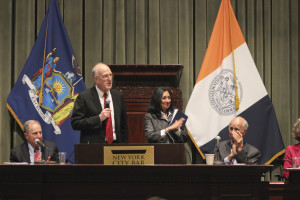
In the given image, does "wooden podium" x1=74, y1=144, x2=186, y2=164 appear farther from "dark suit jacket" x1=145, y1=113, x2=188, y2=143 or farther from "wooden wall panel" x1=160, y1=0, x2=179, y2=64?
"wooden wall panel" x1=160, y1=0, x2=179, y2=64

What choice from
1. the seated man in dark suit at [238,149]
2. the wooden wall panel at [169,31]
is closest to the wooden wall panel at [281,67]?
the wooden wall panel at [169,31]

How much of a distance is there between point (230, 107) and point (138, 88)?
→ 122 cm

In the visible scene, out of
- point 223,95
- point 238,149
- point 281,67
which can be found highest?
point 281,67

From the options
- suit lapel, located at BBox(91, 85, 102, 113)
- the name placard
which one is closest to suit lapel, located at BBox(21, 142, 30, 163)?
suit lapel, located at BBox(91, 85, 102, 113)

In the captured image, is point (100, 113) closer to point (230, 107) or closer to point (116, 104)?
point (116, 104)

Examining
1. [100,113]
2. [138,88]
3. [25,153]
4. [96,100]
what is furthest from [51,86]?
[100,113]

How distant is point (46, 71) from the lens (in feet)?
18.7

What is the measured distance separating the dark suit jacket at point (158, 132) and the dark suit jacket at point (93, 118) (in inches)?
9.1

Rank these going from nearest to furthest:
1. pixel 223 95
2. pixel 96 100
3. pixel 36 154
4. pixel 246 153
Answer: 1. pixel 96 100
2. pixel 36 154
3. pixel 246 153
4. pixel 223 95

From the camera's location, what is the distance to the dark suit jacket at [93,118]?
3707mm

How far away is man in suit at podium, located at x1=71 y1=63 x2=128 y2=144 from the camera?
12.3 ft

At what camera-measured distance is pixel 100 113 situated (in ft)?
12.3
